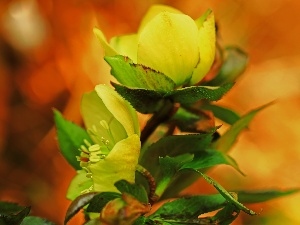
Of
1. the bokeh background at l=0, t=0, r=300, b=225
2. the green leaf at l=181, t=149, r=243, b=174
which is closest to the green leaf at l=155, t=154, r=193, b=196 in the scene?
the green leaf at l=181, t=149, r=243, b=174

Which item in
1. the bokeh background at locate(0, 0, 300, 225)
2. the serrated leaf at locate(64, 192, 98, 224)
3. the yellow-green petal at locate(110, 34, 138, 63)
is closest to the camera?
the serrated leaf at locate(64, 192, 98, 224)

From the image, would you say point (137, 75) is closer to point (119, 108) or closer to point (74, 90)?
point (119, 108)

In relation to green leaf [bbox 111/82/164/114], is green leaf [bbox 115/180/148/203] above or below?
below

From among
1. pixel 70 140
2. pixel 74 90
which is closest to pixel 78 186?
pixel 70 140

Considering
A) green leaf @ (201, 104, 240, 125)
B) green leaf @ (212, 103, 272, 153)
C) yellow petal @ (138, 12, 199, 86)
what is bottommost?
green leaf @ (212, 103, 272, 153)

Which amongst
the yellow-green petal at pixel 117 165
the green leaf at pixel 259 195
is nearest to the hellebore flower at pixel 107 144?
the yellow-green petal at pixel 117 165

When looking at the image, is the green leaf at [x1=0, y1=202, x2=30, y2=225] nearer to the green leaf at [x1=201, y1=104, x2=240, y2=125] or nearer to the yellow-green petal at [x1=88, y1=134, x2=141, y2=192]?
the yellow-green petal at [x1=88, y1=134, x2=141, y2=192]
